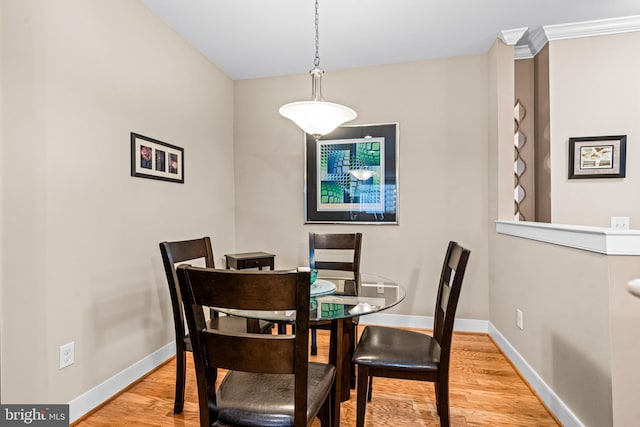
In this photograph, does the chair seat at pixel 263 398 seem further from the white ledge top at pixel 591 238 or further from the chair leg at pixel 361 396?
the white ledge top at pixel 591 238

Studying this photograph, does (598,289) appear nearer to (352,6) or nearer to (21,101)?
(352,6)

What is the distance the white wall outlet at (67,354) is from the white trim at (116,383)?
0.22 m

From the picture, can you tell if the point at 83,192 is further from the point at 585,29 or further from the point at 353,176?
the point at 585,29

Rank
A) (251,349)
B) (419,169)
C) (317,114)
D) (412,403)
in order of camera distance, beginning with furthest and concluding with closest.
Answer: (419,169), (412,403), (317,114), (251,349)

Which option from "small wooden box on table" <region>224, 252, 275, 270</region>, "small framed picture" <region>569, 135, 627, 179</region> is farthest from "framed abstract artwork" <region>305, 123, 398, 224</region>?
"small framed picture" <region>569, 135, 627, 179</region>

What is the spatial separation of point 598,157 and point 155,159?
3.39 m

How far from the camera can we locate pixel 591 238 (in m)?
1.49

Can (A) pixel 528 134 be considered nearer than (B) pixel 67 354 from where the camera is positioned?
No

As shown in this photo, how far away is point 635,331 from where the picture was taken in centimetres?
138

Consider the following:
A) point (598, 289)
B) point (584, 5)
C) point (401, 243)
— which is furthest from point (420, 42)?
point (598, 289)

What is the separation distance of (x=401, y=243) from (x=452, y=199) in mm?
629

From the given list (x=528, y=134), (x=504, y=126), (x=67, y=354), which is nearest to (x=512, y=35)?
(x=504, y=126)

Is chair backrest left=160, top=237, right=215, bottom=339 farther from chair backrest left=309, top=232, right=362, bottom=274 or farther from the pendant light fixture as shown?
the pendant light fixture

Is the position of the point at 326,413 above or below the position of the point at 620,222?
below
